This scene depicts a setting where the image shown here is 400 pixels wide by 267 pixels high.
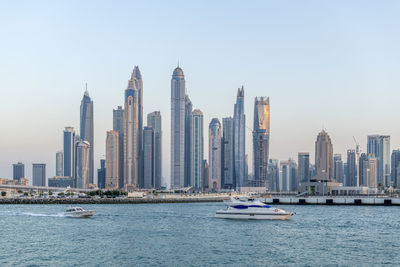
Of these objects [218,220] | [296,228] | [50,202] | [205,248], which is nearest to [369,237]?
[296,228]

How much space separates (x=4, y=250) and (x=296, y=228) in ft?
130

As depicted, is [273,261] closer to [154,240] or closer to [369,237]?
[154,240]

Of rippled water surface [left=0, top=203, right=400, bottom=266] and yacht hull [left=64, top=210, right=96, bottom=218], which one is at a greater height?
rippled water surface [left=0, top=203, right=400, bottom=266]

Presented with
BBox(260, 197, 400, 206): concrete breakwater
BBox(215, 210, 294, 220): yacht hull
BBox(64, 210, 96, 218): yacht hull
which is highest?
BBox(215, 210, 294, 220): yacht hull

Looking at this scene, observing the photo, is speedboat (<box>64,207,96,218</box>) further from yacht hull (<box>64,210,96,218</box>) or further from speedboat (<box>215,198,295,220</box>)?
speedboat (<box>215,198,295,220</box>)

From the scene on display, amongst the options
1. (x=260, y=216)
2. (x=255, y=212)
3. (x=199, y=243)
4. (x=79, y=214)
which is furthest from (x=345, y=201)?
(x=199, y=243)

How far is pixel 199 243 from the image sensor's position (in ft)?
203

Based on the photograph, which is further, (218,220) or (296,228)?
(218,220)

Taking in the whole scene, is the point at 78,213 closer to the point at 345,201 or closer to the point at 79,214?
the point at 79,214

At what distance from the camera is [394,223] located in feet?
292

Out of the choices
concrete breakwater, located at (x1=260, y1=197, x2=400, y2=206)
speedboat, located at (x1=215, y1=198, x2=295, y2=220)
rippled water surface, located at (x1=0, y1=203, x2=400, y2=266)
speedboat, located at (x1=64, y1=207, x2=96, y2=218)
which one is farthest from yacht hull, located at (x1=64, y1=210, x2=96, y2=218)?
concrete breakwater, located at (x1=260, y1=197, x2=400, y2=206)

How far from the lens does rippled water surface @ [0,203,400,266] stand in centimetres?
5088

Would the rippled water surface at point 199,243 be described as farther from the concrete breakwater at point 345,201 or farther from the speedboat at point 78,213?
the concrete breakwater at point 345,201

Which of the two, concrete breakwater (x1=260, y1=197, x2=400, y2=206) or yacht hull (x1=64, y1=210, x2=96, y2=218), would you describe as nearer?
yacht hull (x1=64, y1=210, x2=96, y2=218)
